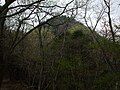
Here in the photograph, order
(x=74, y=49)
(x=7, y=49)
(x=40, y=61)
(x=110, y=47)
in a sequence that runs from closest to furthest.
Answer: (x=7, y=49)
(x=110, y=47)
(x=40, y=61)
(x=74, y=49)

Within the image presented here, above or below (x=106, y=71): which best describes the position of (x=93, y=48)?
above

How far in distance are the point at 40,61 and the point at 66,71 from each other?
2.55 metres

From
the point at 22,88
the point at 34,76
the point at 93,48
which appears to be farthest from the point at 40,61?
the point at 93,48

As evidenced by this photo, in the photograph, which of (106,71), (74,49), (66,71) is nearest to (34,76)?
(66,71)

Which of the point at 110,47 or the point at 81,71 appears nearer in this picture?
the point at 110,47

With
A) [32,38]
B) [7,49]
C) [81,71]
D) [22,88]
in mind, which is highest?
[32,38]

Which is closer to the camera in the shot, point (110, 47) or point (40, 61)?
point (110, 47)

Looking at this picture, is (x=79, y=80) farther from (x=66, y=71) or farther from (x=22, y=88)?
(x=22, y=88)

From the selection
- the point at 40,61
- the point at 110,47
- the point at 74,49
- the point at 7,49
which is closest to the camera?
the point at 7,49

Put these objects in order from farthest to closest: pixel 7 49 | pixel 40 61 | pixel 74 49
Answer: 1. pixel 74 49
2. pixel 40 61
3. pixel 7 49

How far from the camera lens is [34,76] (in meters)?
23.2

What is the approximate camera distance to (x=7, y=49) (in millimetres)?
19219

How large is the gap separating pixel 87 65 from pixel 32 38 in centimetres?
661

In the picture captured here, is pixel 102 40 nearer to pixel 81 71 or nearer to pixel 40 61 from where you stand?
pixel 81 71
